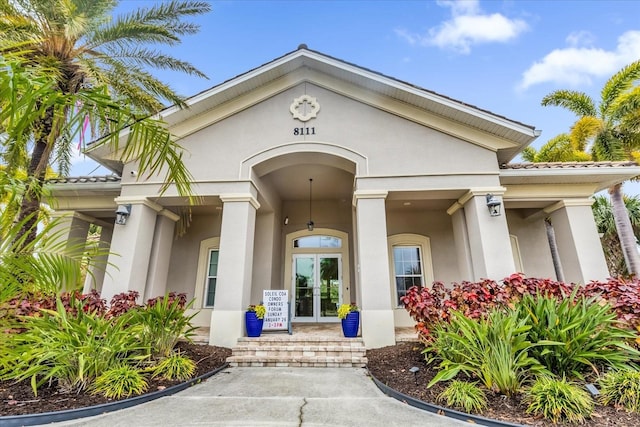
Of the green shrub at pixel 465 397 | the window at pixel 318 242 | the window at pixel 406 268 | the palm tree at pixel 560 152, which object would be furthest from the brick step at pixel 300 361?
the palm tree at pixel 560 152

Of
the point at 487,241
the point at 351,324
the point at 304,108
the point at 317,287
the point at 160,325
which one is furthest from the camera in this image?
the point at 317,287

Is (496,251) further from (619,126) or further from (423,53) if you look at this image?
(619,126)

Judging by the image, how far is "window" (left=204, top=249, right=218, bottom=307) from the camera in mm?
9375

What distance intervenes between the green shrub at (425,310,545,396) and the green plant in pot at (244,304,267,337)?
13.4 ft

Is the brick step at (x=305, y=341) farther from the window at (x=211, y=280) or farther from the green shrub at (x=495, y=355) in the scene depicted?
the window at (x=211, y=280)

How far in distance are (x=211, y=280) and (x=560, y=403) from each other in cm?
902

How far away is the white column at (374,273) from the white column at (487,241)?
84.5 inches

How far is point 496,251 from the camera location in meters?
6.52

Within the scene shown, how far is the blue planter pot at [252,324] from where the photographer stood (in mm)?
6526

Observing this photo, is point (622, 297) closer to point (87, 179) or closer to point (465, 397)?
point (465, 397)

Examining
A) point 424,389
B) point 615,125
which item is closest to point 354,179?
point 424,389

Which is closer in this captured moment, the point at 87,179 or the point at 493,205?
the point at 493,205

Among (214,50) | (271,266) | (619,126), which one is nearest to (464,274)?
(271,266)

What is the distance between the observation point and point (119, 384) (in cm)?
372
